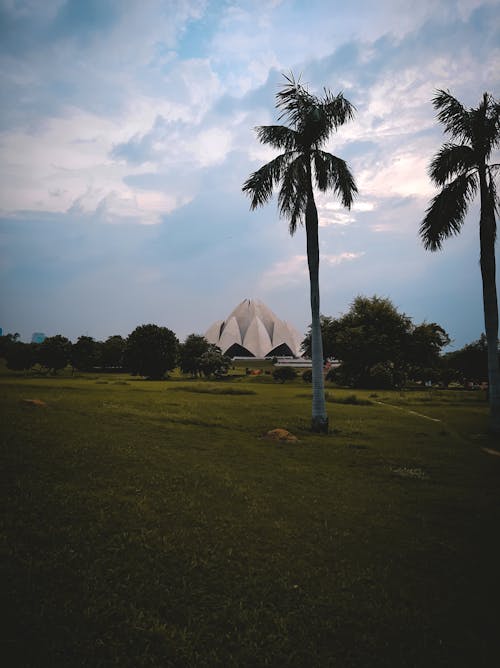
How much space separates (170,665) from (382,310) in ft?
150

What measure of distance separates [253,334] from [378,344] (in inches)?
3215

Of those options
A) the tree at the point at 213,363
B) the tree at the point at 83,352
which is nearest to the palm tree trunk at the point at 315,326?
the tree at the point at 213,363

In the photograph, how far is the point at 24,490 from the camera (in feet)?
22.0

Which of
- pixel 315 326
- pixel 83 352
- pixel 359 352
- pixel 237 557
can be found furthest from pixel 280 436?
pixel 83 352

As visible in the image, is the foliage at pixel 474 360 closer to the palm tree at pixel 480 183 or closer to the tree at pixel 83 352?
the palm tree at pixel 480 183

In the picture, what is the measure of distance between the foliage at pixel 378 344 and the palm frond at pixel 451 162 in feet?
85.2

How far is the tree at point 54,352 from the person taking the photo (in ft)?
171

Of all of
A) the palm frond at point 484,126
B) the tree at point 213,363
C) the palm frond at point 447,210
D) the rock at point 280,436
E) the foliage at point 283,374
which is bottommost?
the rock at point 280,436

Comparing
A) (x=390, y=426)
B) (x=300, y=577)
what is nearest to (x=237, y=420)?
(x=390, y=426)

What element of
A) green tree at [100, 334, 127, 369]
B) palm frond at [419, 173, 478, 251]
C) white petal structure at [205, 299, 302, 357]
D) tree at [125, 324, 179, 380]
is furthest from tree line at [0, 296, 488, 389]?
white petal structure at [205, 299, 302, 357]

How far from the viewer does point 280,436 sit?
14133mm

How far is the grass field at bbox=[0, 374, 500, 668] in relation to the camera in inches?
152

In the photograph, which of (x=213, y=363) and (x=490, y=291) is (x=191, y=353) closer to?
(x=213, y=363)

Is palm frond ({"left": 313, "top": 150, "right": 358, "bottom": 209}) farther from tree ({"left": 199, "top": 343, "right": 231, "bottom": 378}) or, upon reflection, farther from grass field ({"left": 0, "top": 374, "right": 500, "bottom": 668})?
tree ({"left": 199, "top": 343, "right": 231, "bottom": 378})
